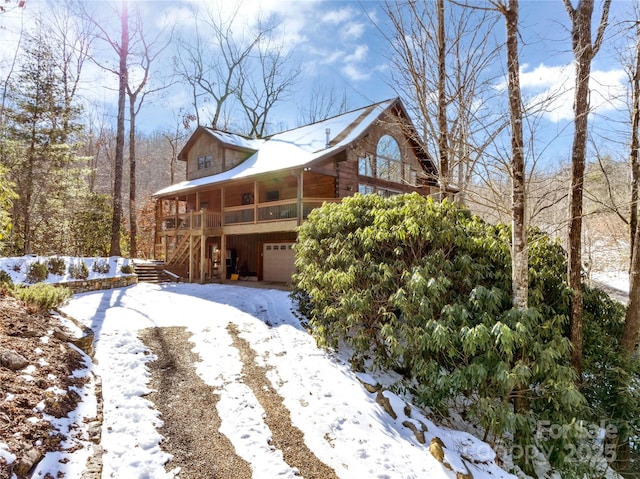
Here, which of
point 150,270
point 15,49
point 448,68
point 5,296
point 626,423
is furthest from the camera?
point 15,49

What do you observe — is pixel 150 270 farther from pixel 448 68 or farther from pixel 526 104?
pixel 526 104

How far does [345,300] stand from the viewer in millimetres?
6723

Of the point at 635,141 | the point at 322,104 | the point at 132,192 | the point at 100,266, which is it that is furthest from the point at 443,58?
the point at 322,104

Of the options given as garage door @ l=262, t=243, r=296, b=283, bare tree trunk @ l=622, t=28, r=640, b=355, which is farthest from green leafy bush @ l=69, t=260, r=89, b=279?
bare tree trunk @ l=622, t=28, r=640, b=355

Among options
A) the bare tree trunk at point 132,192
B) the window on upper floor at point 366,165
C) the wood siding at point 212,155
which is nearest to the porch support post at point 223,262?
the wood siding at point 212,155

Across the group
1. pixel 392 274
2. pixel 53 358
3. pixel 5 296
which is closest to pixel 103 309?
pixel 5 296

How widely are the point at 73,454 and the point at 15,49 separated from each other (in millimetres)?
22991

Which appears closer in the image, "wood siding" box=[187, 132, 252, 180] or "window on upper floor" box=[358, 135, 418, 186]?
"window on upper floor" box=[358, 135, 418, 186]

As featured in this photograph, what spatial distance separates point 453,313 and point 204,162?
60.3 ft

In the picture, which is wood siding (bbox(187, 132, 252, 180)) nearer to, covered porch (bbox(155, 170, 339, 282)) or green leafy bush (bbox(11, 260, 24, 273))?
covered porch (bbox(155, 170, 339, 282))

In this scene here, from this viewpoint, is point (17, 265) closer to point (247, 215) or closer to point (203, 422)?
point (247, 215)

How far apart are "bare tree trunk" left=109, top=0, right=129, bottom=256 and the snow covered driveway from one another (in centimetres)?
958

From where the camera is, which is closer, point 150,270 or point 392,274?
point 392,274

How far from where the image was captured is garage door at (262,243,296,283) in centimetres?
1628
